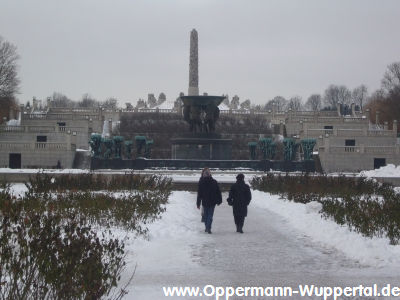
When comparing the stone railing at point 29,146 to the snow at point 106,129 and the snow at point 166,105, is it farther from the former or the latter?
the snow at point 166,105

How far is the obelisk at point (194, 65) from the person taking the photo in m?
72.2

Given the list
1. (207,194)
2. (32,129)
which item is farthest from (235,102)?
(207,194)

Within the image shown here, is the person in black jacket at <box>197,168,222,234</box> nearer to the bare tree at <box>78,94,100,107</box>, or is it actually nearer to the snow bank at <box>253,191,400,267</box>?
the snow bank at <box>253,191,400,267</box>

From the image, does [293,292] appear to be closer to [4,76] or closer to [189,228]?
[189,228]

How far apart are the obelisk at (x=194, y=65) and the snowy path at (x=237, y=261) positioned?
56.5 m

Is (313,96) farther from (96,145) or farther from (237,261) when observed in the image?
(237,261)

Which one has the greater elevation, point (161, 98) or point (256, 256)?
point (161, 98)

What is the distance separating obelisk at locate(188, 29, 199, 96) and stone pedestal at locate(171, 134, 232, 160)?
95.2 feet

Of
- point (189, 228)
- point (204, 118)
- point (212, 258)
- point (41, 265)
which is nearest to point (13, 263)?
point (41, 265)

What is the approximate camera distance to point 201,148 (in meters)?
43.2

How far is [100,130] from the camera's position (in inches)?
2574

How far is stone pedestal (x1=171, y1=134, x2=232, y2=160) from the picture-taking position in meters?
43.2

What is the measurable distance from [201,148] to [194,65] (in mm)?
30723

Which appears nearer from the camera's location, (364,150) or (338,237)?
(338,237)
